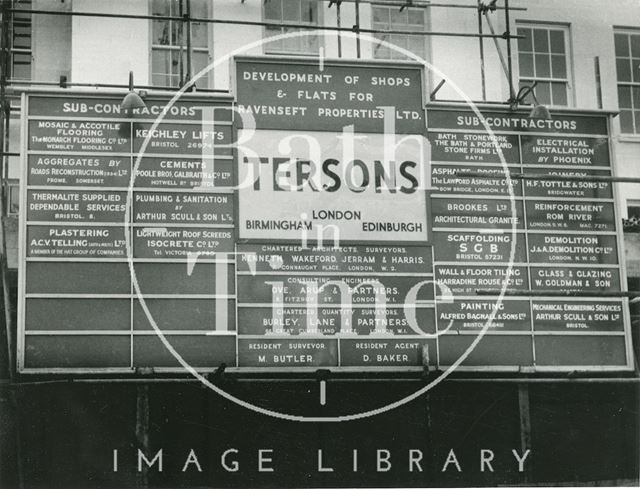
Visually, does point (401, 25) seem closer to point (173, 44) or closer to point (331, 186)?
point (173, 44)

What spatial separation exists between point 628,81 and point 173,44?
6956mm

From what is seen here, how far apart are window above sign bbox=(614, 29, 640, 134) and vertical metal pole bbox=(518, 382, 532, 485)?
18.2 ft

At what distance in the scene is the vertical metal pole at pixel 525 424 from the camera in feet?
39.1

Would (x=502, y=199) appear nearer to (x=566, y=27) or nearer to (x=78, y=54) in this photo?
(x=566, y=27)

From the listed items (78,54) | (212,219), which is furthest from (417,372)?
(78,54)

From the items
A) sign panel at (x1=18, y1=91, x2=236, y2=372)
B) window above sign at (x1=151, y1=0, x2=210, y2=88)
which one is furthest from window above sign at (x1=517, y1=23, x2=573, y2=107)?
sign panel at (x1=18, y1=91, x2=236, y2=372)

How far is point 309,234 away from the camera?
38.1ft

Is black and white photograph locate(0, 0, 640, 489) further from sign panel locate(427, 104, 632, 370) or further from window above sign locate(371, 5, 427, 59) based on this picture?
window above sign locate(371, 5, 427, 59)

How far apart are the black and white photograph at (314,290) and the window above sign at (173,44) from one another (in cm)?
298

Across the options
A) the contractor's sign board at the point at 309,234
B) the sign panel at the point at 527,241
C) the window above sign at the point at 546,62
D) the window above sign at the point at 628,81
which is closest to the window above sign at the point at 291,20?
the window above sign at the point at 546,62

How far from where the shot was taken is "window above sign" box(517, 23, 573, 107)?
15.8 metres

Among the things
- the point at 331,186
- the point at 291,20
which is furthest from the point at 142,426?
the point at 291,20

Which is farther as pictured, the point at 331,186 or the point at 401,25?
the point at 401,25

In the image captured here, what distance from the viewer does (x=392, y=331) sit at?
1159 cm
